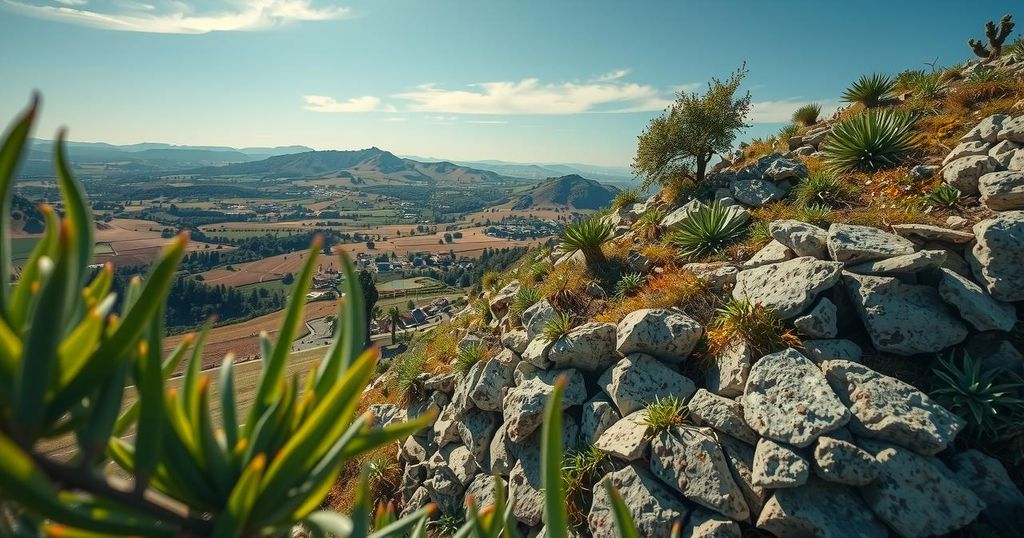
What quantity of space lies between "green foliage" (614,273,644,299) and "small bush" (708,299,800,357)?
1884 millimetres

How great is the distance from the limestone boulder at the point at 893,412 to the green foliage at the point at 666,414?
1.79 meters

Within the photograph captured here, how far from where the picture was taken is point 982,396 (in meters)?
5.35

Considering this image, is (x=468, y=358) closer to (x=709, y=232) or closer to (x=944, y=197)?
(x=709, y=232)

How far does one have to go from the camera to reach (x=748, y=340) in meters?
6.40

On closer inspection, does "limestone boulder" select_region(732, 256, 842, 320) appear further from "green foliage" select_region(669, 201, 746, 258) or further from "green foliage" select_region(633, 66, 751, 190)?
"green foliage" select_region(633, 66, 751, 190)

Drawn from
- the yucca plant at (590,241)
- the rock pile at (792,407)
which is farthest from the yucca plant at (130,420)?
the yucca plant at (590,241)

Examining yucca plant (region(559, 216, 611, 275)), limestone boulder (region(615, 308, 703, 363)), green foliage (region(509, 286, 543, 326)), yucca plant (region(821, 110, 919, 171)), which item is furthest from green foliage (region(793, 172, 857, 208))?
green foliage (region(509, 286, 543, 326))

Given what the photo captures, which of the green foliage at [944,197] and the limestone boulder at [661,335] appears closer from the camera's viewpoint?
the limestone boulder at [661,335]

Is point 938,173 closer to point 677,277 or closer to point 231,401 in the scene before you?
point 677,277

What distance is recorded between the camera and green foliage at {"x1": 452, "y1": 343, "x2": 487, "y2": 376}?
29.5 ft

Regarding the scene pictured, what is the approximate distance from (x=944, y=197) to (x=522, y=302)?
727 centimetres

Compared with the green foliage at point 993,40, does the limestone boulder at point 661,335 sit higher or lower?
lower

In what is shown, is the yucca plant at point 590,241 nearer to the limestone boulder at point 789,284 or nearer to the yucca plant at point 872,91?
the limestone boulder at point 789,284

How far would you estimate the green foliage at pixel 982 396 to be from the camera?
5.20m
